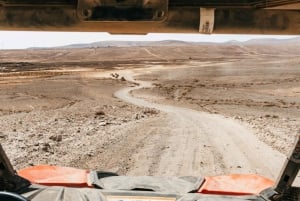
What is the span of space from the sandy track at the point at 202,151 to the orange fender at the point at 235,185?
433 cm

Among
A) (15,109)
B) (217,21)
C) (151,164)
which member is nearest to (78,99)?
(15,109)

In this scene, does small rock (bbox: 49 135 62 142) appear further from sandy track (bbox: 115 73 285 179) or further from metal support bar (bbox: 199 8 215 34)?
metal support bar (bbox: 199 8 215 34)

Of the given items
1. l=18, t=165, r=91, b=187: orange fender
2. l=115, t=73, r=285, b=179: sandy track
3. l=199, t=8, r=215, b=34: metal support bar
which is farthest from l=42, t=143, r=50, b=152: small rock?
l=199, t=8, r=215, b=34: metal support bar

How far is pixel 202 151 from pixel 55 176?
716 centimetres

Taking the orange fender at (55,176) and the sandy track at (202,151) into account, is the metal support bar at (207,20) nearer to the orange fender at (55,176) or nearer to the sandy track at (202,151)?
the orange fender at (55,176)

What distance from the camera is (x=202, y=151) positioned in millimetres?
12359

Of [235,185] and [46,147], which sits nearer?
[235,185]

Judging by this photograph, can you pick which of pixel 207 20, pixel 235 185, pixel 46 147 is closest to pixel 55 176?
pixel 235 185

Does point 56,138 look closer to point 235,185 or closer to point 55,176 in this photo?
point 55,176

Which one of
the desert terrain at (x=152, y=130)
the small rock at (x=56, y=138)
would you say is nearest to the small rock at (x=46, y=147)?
the desert terrain at (x=152, y=130)

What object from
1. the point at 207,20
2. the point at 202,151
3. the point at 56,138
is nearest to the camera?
the point at 207,20

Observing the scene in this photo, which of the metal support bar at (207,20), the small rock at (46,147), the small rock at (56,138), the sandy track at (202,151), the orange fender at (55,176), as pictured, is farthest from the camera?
the small rock at (56,138)

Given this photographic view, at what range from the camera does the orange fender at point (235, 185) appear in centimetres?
520

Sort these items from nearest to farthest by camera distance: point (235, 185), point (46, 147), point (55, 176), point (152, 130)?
point (235, 185), point (55, 176), point (46, 147), point (152, 130)
